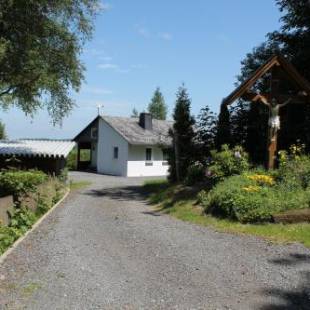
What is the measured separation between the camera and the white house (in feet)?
142

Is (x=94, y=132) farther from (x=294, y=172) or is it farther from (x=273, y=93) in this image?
(x=294, y=172)

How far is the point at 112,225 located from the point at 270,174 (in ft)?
16.9

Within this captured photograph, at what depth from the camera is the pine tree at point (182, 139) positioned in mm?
24016

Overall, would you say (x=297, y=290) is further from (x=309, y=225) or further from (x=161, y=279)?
(x=309, y=225)

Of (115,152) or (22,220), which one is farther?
(115,152)

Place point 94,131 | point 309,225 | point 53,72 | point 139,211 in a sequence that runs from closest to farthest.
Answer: point 309,225, point 139,211, point 53,72, point 94,131

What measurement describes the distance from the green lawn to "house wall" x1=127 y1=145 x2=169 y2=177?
2261 cm

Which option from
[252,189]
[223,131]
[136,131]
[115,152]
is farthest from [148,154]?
[252,189]

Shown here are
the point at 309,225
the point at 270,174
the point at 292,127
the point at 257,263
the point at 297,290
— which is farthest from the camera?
the point at 292,127

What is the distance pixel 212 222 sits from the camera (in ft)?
43.8

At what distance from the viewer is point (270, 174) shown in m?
15.8

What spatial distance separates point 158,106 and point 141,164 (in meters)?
51.4

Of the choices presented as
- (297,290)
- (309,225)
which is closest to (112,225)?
(309,225)

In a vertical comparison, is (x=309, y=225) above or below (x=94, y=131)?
below
